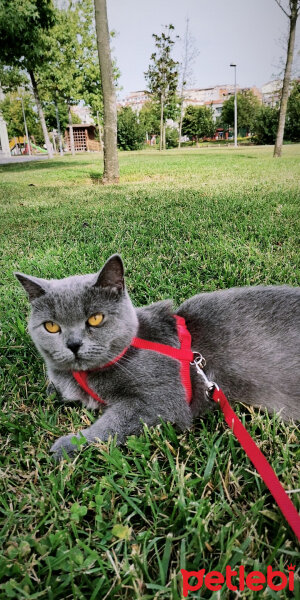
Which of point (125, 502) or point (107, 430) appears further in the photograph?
point (107, 430)

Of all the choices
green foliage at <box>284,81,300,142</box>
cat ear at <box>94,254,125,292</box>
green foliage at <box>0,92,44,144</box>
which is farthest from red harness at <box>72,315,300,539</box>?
green foliage at <box>0,92,44,144</box>

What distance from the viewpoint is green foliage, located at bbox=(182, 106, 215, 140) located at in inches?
1898

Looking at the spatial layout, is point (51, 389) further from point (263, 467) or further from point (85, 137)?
point (85, 137)

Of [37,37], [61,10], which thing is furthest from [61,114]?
[37,37]

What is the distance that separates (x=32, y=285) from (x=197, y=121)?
53662mm

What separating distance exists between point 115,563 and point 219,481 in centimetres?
40

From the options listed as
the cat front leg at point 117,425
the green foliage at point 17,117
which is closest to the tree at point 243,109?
the green foliage at point 17,117

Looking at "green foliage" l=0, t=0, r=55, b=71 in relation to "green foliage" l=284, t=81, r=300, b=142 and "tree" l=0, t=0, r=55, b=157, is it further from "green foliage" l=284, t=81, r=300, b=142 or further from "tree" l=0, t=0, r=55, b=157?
"green foliage" l=284, t=81, r=300, b=142

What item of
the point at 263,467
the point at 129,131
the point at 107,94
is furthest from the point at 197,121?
the point at 263,467

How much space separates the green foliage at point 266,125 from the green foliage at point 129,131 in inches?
486

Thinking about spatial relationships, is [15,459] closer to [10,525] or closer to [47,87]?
[10,525]

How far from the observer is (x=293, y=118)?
30797 mm

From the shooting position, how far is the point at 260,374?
1.43 meters

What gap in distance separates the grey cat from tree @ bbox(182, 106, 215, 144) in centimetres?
5291
